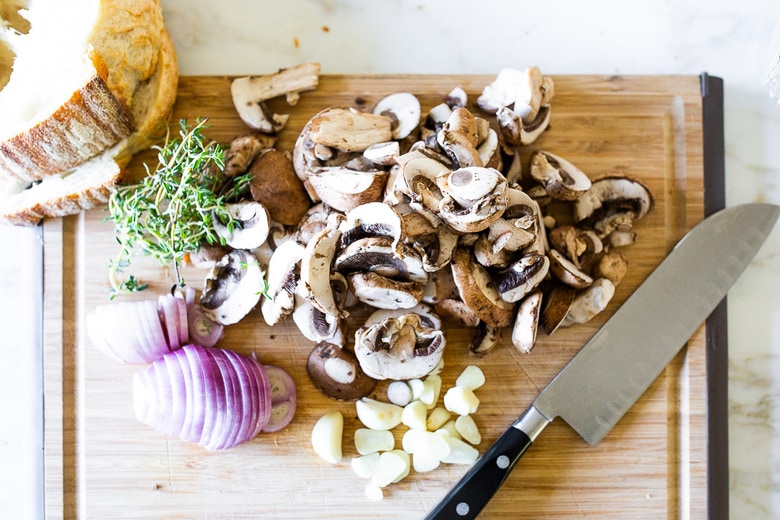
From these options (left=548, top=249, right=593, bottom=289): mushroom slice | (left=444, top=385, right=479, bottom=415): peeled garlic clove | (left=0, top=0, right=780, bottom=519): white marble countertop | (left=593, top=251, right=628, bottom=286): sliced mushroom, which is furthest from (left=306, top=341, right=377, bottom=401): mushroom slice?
(left=0, top=0, right=780, bottom=519): white marble countertop

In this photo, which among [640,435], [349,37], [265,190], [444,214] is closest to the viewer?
[444,214]

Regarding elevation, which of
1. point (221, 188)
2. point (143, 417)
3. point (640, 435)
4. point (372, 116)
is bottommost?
point (640, 435)

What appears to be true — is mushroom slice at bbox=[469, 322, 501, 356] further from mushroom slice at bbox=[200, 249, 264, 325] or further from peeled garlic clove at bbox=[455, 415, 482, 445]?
mushroom slice at bbox=[200, 249, 264, 325]

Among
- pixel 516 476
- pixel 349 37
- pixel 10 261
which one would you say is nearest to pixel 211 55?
pixel 349 37


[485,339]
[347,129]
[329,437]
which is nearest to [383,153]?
[347,129]

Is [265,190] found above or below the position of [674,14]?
below

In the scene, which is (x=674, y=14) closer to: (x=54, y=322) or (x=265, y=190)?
(x=265, y=190)

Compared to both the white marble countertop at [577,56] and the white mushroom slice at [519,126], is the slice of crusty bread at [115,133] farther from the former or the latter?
the white mushroom slice at [519,126]
